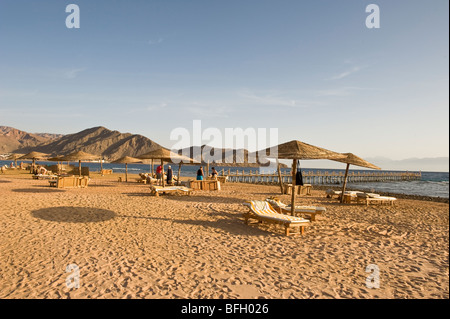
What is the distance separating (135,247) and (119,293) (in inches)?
79.8

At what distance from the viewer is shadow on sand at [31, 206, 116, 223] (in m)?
7.99

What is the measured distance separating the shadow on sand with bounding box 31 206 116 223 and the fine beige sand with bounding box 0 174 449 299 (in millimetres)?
30

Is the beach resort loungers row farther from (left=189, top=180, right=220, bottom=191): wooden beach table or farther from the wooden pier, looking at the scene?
the wooden pier

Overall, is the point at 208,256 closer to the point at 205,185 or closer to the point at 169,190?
the point at 169,190

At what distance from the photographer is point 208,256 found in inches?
211

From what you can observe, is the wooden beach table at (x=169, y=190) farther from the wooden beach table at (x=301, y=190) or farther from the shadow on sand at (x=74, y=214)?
the wooden beach table at (x=301, y=190)

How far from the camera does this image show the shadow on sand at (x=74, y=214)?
7.99m

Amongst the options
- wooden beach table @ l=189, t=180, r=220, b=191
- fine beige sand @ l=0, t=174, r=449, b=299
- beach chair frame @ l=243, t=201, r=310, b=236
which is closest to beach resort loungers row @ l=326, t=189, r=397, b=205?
fine beige sand @ l=0, t=174, r=449, b=299

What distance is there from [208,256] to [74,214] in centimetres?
569

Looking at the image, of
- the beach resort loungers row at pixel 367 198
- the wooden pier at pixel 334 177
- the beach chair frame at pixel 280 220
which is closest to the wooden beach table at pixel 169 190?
the beach chair frame at pixel 280 220

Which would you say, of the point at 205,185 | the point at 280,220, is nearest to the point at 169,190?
the point at 205,185

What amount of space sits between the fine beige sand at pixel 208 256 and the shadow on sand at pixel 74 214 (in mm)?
30

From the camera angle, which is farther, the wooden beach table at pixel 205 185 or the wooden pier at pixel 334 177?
the wooden pier at pixel 334 177
